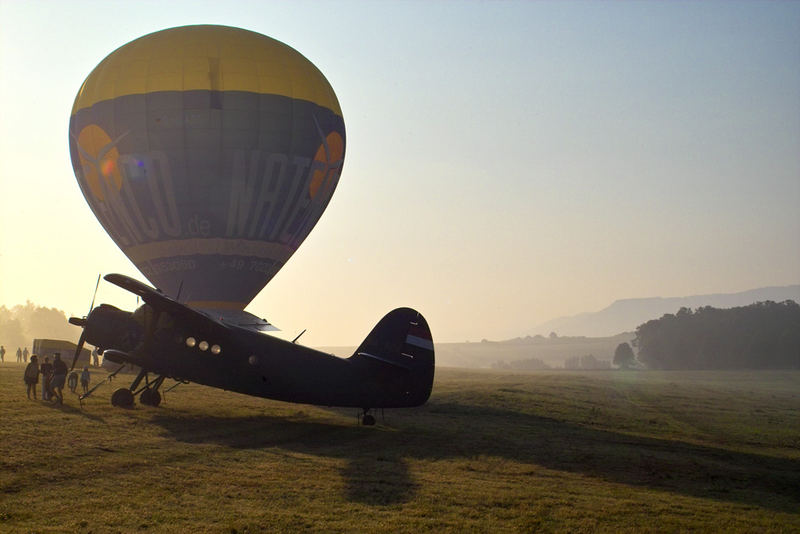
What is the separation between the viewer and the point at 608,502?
14.2m

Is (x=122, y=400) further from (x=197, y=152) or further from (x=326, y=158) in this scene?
(x=326, y=158)

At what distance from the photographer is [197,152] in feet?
119

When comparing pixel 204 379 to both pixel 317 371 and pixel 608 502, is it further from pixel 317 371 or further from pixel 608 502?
pixel 608 502

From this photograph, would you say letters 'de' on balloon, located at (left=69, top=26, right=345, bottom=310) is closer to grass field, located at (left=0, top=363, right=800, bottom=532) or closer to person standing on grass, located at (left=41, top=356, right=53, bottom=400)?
grass field, located at (left=0, top=363, right=800, bottom=532)

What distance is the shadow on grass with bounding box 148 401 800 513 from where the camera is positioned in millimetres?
15773

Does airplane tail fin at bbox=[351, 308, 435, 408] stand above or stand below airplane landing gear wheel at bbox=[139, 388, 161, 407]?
above

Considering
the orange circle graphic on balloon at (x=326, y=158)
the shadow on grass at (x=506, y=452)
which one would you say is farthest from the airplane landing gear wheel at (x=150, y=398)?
the orange circle graphic on balloon at (x=326, y=158)

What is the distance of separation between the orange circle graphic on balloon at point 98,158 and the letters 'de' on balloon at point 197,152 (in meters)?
0.06

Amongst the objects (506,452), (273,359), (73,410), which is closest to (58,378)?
(73,410)

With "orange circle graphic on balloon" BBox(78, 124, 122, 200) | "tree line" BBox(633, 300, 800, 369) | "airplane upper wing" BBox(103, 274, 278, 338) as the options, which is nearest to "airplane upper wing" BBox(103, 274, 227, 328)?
"airplane upper wing" BBox(103, 274, 278, 338)

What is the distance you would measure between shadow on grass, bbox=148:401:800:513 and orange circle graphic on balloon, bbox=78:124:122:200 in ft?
62.6

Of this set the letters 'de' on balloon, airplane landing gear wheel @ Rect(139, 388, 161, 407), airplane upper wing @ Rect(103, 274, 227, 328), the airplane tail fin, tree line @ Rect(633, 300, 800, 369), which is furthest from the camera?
tree line @ Rect(633, 300, 800, 369)

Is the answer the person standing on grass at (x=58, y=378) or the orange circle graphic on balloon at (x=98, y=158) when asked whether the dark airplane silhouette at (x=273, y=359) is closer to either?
the person standing on grass at (x=58, y=378)

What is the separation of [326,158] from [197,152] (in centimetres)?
726
